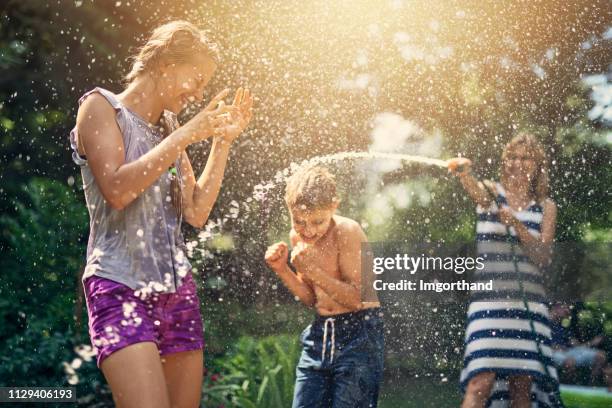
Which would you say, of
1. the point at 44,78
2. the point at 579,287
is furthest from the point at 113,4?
the point at 579,287

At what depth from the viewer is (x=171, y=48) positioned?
1.71 m

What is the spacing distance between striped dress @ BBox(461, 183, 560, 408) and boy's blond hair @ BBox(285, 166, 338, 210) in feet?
2.43

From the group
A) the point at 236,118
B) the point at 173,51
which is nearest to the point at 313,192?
the point at 236,118

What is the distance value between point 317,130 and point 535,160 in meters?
1.03

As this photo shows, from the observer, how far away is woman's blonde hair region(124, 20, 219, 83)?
5.60 feet

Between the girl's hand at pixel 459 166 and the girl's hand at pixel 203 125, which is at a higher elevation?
the girl's hand at pixel 459 166

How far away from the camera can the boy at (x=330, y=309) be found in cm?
227

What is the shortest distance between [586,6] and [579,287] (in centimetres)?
141

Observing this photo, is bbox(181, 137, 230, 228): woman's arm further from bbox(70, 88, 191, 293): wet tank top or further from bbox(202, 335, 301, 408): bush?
bbox(202, 335, 301, 408): bush

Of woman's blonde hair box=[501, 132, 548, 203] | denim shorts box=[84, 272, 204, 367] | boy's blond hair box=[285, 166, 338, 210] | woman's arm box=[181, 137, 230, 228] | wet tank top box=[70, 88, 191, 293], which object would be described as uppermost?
→ woman's blonde hair box=[501, 132, 548, 203]

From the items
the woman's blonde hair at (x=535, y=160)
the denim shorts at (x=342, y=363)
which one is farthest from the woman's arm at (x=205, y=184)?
the woman's blonde hair at (x=535, y=160)

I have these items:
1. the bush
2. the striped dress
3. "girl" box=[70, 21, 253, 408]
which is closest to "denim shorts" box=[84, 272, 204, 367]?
"girl" box=[70, 21, 253, 408]

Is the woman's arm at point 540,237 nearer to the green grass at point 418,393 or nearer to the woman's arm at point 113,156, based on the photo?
the green grass at point 418,393

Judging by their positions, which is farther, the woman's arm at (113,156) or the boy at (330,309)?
the boy at (330,309)
